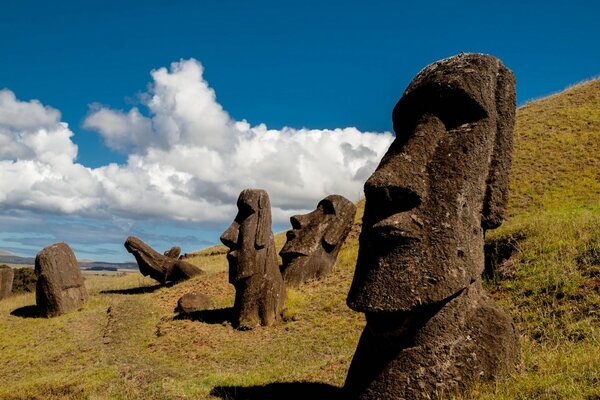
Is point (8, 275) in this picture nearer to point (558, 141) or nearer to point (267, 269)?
point (267, 269)

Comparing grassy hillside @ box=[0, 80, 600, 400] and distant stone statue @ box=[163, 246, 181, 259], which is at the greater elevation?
distant stone statue @ box=[163, 246, 181, 259]

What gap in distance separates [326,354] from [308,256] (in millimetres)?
7698

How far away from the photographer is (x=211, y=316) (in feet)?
48.6

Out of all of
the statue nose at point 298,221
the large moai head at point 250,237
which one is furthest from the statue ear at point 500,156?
the statue nose at point 298,221

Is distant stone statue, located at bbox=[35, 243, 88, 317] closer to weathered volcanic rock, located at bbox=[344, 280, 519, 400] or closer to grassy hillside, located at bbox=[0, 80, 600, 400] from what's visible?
grassy hillside, located at bbox=[0, 80, 600, 400]

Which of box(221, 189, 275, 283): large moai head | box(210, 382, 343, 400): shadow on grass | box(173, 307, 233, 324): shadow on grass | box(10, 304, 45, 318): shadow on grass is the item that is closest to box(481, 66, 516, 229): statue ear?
box(210, 382, 343, 400): shadow on grass

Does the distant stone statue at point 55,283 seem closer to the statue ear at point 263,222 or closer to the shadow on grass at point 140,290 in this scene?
the shadow on grass at point 140,290

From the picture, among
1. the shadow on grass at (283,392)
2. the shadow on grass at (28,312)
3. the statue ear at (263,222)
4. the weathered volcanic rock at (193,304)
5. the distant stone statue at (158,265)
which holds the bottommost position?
the shadow on grass at (28,312)

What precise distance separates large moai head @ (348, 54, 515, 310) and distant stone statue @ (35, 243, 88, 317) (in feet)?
50.0

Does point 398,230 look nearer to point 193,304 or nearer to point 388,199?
point 388,199

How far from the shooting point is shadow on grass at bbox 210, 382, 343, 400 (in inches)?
259

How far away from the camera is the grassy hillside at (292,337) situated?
22.4ft

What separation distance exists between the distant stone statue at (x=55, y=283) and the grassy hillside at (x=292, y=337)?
A: 561 mm

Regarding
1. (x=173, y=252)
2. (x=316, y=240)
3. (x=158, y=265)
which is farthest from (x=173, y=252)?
(x=316, y=240)
